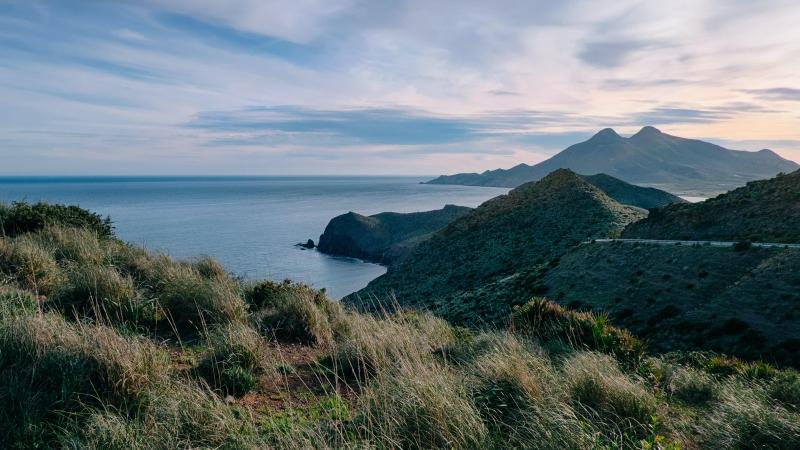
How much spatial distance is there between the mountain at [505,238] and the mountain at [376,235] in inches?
1450

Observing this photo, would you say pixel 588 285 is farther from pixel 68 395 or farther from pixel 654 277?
pixel 68 395

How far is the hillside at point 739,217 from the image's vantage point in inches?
1540

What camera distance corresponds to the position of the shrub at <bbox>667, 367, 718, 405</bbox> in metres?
7.26

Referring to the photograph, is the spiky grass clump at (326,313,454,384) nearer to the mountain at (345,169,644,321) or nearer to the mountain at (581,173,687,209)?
the mountain at (345,169,644,321)

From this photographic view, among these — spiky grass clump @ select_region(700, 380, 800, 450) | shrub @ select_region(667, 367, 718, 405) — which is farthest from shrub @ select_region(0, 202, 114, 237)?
spiky grass clump @ select_region(700, 380, 800, 450)

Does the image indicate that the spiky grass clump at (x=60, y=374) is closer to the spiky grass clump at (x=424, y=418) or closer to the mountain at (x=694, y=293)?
the spiky grass clump at (x=424, y=418)

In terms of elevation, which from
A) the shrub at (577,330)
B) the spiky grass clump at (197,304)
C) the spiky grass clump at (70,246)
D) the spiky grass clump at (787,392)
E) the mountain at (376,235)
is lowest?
the mountain at (376,235)

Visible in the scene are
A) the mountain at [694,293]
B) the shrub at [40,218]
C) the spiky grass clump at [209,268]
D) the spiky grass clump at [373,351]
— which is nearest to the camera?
the spiky grass clump at [373,351]

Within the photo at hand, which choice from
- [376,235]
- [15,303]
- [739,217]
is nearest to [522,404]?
[15,303]

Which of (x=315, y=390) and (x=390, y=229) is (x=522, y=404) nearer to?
(x=315, y=390)

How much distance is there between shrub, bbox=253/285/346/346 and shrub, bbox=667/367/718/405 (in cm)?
577

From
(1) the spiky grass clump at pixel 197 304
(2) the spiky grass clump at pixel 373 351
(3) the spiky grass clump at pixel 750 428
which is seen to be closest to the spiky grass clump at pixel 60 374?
(2) the spiky grass clump at pixel 373 351

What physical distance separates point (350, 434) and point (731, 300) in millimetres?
27711

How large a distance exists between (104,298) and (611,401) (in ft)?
26.7
